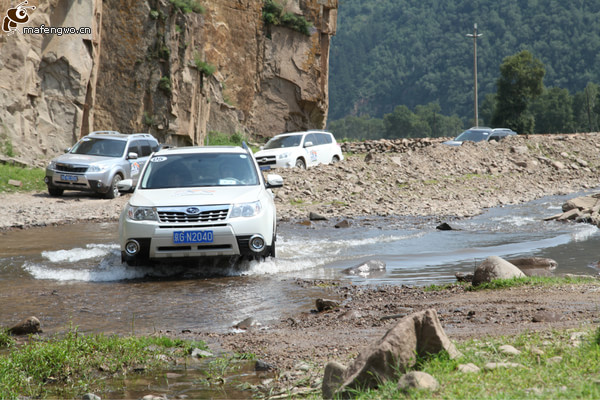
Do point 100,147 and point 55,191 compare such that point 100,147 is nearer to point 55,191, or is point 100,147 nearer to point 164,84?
point 55,191

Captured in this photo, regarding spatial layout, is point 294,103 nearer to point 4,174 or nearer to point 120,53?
point 120,53

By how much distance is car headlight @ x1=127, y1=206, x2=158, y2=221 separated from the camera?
29.5ft

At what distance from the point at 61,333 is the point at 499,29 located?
11187cm

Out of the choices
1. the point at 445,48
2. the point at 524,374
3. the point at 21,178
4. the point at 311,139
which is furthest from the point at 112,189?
the point at 445,48

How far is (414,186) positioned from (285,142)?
658 centimetres

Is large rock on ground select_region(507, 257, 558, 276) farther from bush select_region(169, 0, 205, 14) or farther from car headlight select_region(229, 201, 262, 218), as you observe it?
bush select_region(169, 0, 205, 14)

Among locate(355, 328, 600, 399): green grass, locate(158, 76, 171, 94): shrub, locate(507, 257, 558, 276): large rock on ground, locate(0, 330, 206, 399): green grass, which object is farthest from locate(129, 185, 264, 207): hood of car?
locate(158, 76, 171, 94): shrub

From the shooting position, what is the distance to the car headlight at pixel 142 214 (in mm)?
8977

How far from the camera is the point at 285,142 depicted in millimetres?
26156

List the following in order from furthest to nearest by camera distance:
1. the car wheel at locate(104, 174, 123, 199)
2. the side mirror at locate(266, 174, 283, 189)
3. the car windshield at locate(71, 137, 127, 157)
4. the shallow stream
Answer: the car windshield at locate(71, 137, 127, 157) < the car wheel at locate(104, 174, 123, 199) < the side mirror at locate(266, 174, 283, 189) < the shallow stream

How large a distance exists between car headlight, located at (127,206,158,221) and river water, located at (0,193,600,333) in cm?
85

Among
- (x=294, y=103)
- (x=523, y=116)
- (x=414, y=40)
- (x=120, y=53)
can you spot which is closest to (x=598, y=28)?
(x=414, y=40)

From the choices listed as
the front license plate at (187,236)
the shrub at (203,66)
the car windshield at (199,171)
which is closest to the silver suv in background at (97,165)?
the car windshield at (199,171)

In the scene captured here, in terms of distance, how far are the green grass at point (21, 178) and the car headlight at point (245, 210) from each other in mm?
13040
